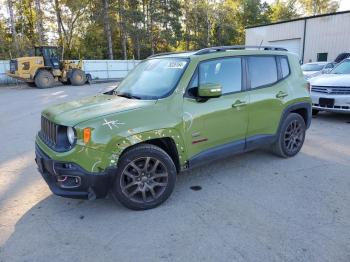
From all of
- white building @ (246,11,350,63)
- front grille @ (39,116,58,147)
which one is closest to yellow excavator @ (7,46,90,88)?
white building @ (246,11,350,63)

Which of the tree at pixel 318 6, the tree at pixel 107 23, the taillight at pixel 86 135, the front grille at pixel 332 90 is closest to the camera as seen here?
the taillight at pixel 86 135

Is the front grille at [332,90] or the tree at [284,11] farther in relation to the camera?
the tree at [284,11]

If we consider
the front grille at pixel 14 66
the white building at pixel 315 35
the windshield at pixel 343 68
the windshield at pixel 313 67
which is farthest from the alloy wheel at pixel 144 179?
the white building at pixel 315 35

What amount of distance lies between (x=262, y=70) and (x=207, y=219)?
2.46m

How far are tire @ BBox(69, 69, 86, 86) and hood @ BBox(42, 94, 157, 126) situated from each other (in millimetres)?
18882

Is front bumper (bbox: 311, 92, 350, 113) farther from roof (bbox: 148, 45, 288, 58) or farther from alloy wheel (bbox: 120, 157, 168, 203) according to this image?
alloy wheel (bbox: 120, 157, 168, 203)

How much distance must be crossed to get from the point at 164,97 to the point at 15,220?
2191mm

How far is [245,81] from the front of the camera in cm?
454

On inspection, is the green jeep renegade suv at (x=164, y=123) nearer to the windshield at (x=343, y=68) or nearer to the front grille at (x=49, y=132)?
the front grille at (x=49, y=132)

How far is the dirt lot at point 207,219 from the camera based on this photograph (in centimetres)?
295

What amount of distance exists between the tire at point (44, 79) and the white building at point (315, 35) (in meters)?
16.4

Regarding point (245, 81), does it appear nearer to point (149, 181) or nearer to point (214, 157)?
point (214, 157)

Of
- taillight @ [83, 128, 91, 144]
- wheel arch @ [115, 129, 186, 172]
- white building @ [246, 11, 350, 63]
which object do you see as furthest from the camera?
white building @ [246, 11, 350, 63]

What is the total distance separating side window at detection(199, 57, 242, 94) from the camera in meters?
4.15
